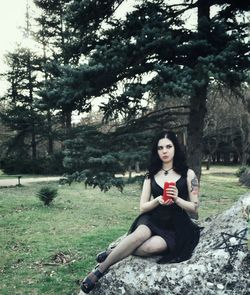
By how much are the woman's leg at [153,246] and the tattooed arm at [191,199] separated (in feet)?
1.57

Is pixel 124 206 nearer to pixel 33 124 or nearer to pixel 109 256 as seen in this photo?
pixel 109 256

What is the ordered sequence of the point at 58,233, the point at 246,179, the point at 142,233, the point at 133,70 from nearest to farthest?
the point at 142,233 < the point at 133,70 < the point at 58,233 < the point at 246,179

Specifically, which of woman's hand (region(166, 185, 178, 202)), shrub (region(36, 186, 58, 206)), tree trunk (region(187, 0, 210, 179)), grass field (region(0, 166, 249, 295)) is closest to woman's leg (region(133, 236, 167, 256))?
woman's hand (region(166, 185, 178, 202))

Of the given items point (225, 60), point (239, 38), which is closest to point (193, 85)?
point (225, 60)

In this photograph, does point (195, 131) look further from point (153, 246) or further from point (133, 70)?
point (153, 246)

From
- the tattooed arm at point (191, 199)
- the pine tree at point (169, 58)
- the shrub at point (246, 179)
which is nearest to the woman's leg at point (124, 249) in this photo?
the tattooed arm at point (191, 199)

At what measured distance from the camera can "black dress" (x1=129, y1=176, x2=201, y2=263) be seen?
4348 mm

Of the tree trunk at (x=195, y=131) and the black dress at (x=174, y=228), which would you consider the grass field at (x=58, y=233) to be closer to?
the black dress at (x=174, y=228)

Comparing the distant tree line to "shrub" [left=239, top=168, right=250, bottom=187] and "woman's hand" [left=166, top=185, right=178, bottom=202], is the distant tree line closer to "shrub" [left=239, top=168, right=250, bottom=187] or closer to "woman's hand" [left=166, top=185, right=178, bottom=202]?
"woman's hand" [left=166, top=185, right=178, bottom=202]

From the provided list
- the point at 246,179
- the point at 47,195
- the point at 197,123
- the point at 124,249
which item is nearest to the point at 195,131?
the point at 197,123

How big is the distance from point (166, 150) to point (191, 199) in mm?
690

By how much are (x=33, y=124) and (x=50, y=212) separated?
15746mm

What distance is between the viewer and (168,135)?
4.80m

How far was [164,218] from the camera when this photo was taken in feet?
14.7
